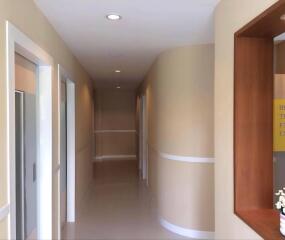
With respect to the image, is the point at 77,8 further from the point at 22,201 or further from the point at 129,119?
the point at 129,119

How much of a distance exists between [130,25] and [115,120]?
7.58 m

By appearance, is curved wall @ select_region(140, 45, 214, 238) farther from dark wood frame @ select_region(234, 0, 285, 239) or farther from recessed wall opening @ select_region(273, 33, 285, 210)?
dark wood frame @ select_region(234, 0, 285, 239)

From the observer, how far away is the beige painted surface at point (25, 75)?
220cm

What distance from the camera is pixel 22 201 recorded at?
2.35 m

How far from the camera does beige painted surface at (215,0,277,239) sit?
1.92 meters

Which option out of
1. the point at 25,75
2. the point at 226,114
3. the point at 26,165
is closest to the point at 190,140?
the point at 226,114

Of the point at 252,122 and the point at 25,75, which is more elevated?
the point at 25,75

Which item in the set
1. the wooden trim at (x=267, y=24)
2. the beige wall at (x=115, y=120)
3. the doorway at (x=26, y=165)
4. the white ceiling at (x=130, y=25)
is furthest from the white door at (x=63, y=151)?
the beige wall at (x=115, y=120)

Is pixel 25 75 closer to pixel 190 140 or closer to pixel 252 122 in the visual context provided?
pixel 252 122

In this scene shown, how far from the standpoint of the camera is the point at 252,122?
1919mm

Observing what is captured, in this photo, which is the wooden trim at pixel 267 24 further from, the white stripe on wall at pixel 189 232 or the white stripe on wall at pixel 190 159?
the white stripe on wall at pixel 189 232

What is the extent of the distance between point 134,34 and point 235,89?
153 centimetres

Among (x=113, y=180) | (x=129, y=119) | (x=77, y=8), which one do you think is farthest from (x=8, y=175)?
(x=129, y=119)

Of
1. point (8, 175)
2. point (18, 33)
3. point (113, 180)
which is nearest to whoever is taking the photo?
point (8, 175)
